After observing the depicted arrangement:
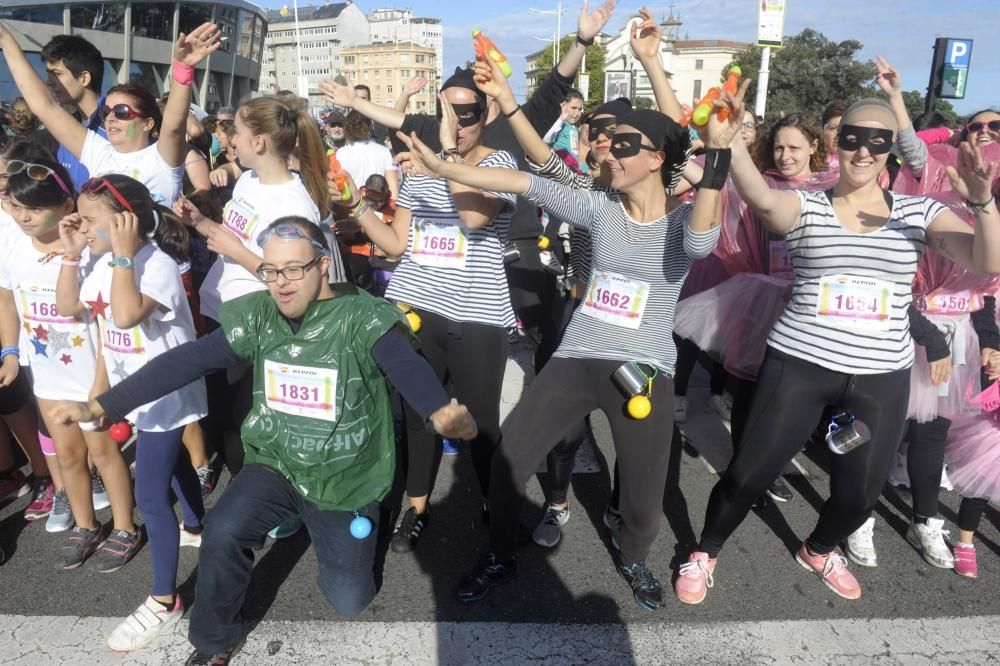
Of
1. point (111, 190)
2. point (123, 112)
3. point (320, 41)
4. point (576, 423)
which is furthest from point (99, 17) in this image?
point (320, 41)

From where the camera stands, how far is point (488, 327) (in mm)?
3143

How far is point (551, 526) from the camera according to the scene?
343 centimetres

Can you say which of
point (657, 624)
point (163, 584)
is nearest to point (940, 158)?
point (657, 624)

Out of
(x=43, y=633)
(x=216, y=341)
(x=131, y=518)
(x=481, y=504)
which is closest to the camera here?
(x=216, y=341)

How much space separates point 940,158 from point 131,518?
15.4 ft

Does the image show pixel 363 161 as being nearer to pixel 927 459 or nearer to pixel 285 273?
pixel 285 273

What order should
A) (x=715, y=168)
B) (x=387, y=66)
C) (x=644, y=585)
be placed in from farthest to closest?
(x=387, y=66) → (x=644, y=585) → (x=715, y=168)

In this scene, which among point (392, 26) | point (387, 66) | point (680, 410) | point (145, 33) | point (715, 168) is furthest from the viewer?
point (392, 26)

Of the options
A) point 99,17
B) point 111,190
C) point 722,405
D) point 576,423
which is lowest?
point 722,405

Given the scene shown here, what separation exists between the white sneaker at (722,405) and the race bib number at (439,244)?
286 cm

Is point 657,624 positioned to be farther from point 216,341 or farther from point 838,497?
point 216,341

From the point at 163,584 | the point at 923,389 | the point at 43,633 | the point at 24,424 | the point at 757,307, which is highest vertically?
the point at 757,307

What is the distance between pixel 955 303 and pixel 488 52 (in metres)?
2.58

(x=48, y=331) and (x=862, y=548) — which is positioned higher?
(x=48, y=331)
